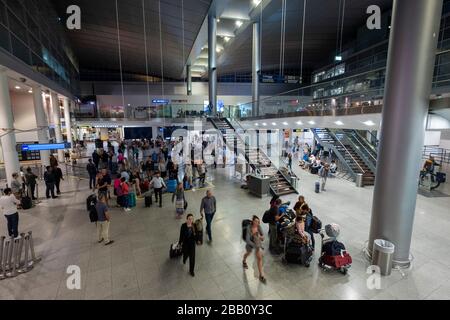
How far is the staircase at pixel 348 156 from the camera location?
554 inches

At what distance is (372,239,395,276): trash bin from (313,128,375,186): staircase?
9175 mm

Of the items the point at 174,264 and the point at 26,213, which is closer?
the point at 174,264

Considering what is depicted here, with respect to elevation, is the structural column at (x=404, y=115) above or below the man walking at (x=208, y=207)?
above

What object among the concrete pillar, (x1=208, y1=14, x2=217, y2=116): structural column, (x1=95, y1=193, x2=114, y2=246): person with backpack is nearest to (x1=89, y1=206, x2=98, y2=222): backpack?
(x1=95, y1=193, x2=114, y2=246): person with backpack

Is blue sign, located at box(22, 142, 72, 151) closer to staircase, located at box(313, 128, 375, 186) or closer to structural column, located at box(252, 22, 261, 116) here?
structural column, located at box(252, 22, 261, 116)

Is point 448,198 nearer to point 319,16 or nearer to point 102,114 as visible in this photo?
point 319,16

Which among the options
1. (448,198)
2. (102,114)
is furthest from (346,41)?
(102,114)

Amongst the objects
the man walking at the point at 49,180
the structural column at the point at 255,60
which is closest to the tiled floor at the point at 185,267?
the man walking at the point at 49,180

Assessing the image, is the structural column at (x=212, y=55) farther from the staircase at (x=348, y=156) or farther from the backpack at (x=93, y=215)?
the backpack at (x=93, y=215)

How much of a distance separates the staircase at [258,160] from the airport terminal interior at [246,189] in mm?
111

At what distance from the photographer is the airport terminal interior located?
5.07 m

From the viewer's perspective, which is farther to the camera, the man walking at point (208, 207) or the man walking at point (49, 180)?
the man walking at point (49, 180)

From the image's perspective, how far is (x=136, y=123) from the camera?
28375mm

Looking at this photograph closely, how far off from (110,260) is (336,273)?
5.55m
